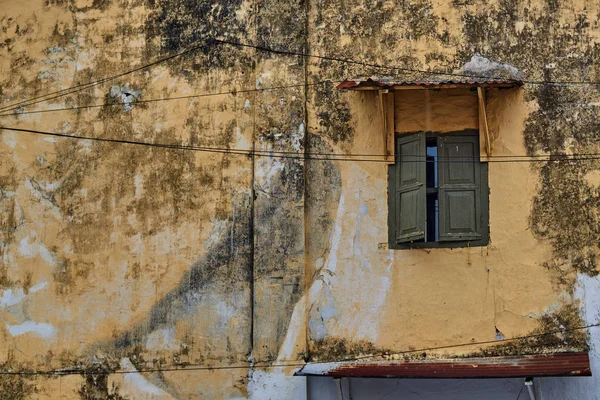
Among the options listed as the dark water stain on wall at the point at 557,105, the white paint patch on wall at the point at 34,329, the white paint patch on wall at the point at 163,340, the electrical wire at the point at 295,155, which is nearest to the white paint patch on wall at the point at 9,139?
the electrical wire at the point at 295,155

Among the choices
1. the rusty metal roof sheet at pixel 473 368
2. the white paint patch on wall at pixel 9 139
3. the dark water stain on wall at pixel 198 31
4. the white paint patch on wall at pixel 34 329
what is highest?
the dark water stain on wall at pixel 198 31

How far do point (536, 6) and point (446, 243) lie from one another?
2.62 metres

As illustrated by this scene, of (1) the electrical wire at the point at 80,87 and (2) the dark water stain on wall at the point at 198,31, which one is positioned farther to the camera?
(1) the electrical wire at the point at 80,87

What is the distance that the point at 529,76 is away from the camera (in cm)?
1151

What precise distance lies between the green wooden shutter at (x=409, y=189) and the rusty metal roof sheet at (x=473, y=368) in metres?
1.32

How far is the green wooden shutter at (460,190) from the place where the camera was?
1140 cm

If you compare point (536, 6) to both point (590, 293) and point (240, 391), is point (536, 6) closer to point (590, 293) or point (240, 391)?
point (590, 293)

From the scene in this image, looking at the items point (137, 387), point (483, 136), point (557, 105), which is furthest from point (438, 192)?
point (137, 387)

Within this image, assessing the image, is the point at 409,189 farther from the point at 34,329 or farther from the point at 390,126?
the point at 34,329

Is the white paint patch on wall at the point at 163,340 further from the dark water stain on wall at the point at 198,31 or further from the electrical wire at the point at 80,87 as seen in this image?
the electrical wire at the point at 80,87

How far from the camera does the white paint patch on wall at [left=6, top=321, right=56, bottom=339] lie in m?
12.3

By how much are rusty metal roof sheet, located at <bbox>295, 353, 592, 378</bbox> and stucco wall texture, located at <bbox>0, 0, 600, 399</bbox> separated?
A: 370 mm

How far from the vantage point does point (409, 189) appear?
11.5 metres

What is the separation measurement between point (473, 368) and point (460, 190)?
1.90 meters
